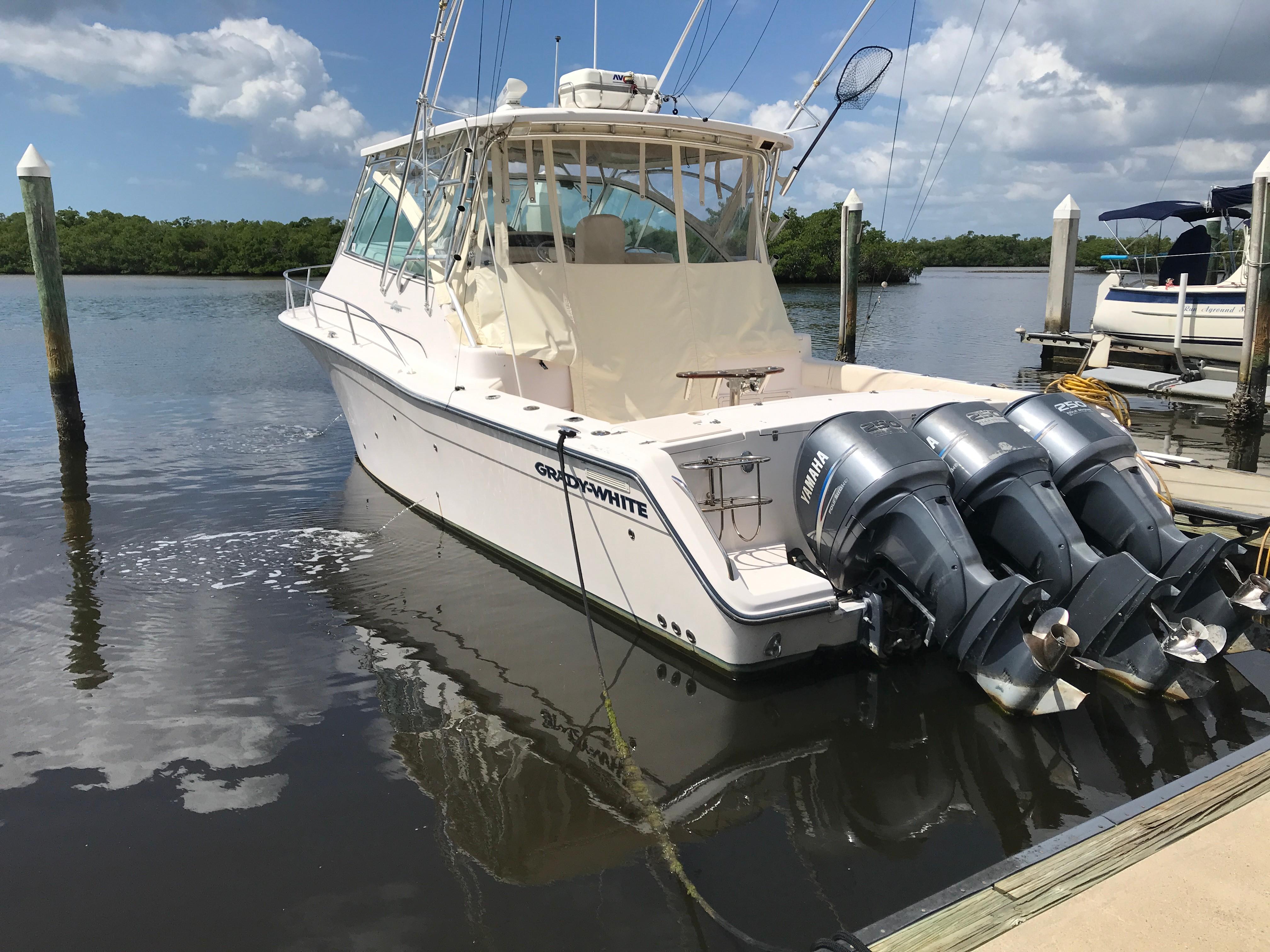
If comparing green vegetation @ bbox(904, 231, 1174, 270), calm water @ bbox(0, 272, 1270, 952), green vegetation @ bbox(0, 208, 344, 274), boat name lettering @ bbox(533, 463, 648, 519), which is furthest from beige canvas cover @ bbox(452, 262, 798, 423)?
green vegetation @ bbox(904, 231, 1174, 270)

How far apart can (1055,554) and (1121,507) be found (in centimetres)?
68

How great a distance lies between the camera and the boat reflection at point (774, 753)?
3.65 metres

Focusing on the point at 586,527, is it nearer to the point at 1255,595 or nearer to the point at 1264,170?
the point at 1255,595

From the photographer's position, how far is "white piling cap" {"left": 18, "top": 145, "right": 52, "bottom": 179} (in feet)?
35.0

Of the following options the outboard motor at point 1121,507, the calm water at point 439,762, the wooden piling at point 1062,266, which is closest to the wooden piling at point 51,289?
the calm water at point 439,762

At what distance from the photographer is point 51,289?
437 inches

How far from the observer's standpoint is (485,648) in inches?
218

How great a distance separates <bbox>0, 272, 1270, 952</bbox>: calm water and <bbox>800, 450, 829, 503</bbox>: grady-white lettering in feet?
3.28

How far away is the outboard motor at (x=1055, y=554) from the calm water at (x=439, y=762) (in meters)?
0.29

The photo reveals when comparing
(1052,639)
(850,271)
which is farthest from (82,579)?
(850,271)

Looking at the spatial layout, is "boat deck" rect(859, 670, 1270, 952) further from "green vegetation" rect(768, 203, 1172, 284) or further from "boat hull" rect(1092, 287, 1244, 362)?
"green vegetation" rect(768, 203, 1172, 284)

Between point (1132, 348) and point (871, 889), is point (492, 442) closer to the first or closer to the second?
point (871, 889)

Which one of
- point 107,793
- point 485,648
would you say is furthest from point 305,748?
point 485,648

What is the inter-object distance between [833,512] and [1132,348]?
15390mm
